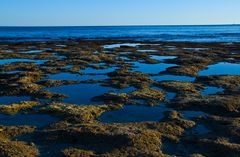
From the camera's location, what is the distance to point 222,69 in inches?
1651

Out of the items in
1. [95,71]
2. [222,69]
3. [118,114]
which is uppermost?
[118,114]

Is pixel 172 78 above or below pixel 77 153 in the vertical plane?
below

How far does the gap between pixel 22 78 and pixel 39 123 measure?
13.6m

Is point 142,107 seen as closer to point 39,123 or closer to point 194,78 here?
point 39,123

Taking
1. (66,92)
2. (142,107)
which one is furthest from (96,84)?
(142,107)

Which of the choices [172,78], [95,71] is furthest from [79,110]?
[95,71]

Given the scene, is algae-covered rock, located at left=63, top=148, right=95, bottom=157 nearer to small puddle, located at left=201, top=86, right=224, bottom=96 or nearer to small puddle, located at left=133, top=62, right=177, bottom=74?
small puddle, located at left=201, top=86, right=224, bottom=96

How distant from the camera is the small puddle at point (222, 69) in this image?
38.8 metres

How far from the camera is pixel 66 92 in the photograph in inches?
1117

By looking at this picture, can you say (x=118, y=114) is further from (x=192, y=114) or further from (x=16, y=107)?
(x=16, y=107)

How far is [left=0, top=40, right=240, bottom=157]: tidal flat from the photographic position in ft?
52.4

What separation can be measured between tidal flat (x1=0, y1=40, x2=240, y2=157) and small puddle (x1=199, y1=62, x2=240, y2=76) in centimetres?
43

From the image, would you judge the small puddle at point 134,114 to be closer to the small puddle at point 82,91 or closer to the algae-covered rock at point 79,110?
the algae-covered rock at point 79,110

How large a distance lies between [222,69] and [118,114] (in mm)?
23402
